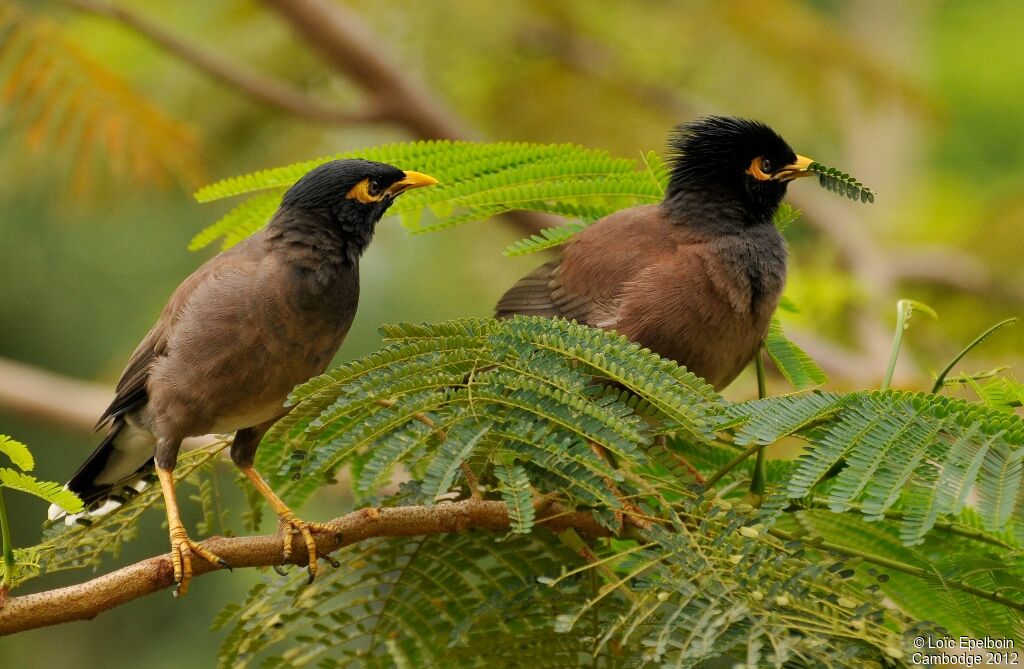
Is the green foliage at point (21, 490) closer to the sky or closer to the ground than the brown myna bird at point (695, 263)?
closer to the ground

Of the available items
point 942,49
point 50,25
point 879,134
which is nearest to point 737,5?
point 50,25

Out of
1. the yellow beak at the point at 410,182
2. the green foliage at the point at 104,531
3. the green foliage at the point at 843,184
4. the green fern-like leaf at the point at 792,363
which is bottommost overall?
the green foliage at the point at 104,531

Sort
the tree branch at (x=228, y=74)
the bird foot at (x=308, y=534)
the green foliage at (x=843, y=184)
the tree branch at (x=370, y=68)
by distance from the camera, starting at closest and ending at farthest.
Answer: the bird foot at (x=308, y=534)
the green foliage at (x=843, y=184)
the tree branch at (x=228, y=74)
the tree branch at (x=370, y=68)

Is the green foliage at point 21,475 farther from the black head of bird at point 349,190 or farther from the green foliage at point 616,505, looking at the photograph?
the black head of bird at point 349,190

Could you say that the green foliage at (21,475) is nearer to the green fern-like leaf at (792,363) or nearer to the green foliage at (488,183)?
the green foliage at (488,183)

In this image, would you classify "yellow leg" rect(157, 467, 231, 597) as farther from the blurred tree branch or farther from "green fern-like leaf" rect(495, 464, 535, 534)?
the blurred tree branch

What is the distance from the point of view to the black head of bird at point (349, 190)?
10.9ft

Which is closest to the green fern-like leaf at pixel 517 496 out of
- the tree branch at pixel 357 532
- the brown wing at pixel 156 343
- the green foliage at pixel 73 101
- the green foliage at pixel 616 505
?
the green foliage at pixel 616 505

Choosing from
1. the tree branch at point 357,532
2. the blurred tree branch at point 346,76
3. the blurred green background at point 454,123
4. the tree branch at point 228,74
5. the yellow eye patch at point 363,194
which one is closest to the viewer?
the tree branch at point 357,532

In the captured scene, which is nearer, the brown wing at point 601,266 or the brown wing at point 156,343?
the brown wing at point 156,343

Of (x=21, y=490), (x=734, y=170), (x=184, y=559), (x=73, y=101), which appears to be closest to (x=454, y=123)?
(x=73, y=101)

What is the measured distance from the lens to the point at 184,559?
2785 millimetres

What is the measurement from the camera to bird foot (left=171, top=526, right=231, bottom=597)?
2.68m

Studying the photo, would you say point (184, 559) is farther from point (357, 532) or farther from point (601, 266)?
point (601, 266)
